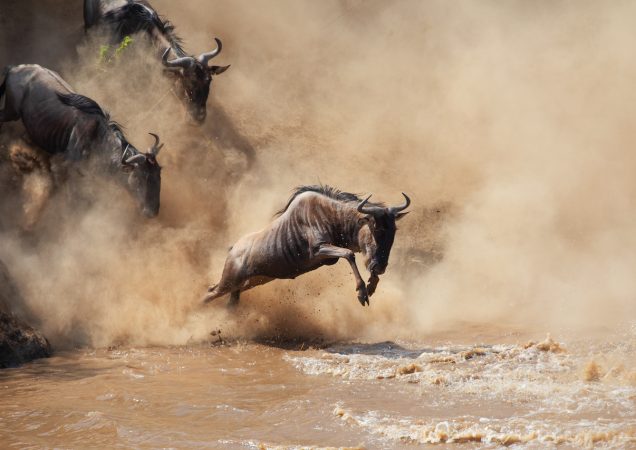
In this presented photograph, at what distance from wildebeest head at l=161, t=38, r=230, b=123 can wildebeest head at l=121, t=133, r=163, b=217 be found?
7.69ft

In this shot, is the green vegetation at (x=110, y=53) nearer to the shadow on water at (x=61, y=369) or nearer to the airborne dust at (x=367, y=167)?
the airborne dust at (x=367, y=167)

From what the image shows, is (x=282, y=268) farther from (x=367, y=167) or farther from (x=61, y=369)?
(x=367, y=167)

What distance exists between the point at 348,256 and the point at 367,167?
221 inches

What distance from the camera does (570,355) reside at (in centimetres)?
920

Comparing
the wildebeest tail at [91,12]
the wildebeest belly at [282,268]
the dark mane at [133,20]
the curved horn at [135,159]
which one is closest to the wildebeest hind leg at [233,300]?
the wildebeest belly at [282,268]

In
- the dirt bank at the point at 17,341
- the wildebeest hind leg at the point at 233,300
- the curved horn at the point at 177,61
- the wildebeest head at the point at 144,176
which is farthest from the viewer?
the curved horn at the point at 177,61

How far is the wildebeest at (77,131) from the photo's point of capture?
38.5 ft

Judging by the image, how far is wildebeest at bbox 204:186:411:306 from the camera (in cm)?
1012

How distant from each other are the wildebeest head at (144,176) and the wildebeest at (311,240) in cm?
147

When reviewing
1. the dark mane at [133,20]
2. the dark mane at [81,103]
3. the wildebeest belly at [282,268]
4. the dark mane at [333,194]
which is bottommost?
the wildebeest belly at [282,268]

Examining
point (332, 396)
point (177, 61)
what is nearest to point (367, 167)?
point (177, 61)

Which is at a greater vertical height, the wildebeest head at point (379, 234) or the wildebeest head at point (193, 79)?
the wildebeest head at point (193, 79)

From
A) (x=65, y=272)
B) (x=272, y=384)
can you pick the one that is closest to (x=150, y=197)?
(x=65, y=272)

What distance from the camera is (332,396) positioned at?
8.05 metres
